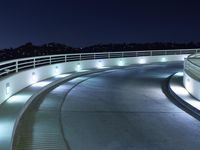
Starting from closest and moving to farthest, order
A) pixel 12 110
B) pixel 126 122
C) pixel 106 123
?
pixel 12 110
pixel 106 123
pixel 126 122

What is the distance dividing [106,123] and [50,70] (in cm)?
1204

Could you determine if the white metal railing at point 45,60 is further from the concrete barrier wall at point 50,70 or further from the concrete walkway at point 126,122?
the concrete walkway at point 126,122

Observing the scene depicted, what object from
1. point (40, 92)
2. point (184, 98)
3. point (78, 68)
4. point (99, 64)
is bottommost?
point (184, 98)

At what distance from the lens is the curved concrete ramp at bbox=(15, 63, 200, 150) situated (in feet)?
29.7

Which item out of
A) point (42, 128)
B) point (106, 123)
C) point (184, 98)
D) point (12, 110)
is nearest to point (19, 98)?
point (12, 110)

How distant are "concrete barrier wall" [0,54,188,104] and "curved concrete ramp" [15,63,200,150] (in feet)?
3.93

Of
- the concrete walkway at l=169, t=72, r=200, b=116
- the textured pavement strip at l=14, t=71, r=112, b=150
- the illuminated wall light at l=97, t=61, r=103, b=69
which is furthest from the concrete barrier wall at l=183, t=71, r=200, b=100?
the illuminated wall light at l=97, t=61, r=103, b=69

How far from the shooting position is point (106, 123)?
11.3m

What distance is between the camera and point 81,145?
347 inches

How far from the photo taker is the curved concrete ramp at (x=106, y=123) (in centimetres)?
904

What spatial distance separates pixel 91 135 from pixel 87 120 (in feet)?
6.25

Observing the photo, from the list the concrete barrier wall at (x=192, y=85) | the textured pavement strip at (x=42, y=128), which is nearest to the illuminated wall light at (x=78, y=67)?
the concrete barrier wall at (x=192, y=85)

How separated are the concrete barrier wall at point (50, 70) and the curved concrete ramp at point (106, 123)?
A: 120 cm

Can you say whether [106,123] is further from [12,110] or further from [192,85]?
[192,85]
